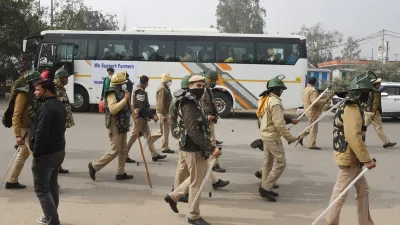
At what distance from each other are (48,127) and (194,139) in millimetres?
1562

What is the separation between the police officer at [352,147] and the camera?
4.50 metres

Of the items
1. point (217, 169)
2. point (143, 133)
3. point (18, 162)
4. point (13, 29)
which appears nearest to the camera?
point (18, 162)

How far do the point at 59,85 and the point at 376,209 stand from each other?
5052 mm

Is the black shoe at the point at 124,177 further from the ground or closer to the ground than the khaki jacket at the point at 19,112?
closer to the ground

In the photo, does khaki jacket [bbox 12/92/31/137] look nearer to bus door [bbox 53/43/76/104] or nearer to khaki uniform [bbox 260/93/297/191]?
khaki uniform [bbox 260/93/297/191]

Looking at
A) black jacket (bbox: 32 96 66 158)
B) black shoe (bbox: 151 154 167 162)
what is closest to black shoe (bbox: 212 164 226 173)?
black shoe (bbox: 151 154 167 162)

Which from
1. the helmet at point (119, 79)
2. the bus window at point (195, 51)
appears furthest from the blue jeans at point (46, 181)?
the bus window at point (195, 51)

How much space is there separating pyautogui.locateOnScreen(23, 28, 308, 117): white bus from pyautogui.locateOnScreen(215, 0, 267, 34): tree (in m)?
46.2

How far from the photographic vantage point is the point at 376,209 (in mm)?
5988

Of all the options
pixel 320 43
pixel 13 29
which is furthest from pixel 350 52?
pixel 13 29

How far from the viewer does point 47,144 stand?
15.5ft

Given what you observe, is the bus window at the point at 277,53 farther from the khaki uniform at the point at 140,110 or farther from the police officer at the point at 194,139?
the police officer at the point at 194,139

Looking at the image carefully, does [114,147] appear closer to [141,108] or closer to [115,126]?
[115,126]

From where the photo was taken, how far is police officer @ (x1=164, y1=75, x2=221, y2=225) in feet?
16.5
